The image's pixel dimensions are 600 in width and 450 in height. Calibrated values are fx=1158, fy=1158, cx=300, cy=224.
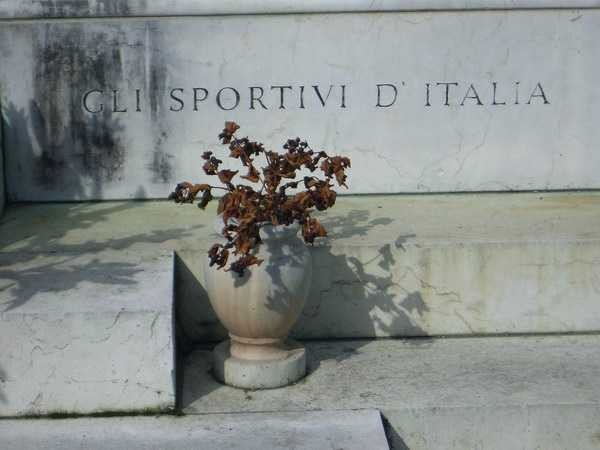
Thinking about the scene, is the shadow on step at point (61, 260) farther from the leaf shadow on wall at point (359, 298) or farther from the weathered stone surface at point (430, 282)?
the leaf shadow on wall at point (359, 298)

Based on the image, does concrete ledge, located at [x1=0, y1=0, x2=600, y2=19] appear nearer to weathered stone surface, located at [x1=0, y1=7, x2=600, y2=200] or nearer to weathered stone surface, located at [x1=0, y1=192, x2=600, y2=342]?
weathered stone surface, located at [x1=0, y1=7, x2=600, y2=200]

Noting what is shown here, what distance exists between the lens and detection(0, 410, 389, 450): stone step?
14.3 feet

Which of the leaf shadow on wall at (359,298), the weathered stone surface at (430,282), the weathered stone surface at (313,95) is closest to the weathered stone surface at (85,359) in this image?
the weathered stone surface at (430,282)

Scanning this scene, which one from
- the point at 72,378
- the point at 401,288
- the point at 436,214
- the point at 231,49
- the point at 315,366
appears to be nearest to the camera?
the point at 72,378

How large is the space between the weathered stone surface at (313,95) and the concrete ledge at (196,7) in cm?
5

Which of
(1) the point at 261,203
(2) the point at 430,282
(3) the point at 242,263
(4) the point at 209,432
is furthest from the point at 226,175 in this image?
(2) the point at 430,282

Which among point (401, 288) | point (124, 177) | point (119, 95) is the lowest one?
point (401, 288)

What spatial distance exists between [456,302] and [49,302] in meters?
1.97

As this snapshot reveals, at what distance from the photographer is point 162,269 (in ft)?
17.5

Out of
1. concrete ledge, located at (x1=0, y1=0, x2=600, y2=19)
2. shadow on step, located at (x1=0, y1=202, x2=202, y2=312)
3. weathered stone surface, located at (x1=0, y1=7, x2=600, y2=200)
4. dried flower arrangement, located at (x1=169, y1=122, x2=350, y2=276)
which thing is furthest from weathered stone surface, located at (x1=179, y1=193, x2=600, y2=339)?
concrete ledge, located at (x1=0, y1=0, x2=600, y2=19)

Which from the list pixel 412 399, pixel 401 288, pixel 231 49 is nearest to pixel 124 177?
pixel 231 49

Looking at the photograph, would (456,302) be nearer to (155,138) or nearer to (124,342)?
(124,342)

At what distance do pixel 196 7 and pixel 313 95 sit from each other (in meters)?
0.85

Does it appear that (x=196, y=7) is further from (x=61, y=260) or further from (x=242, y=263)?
(x=242, y=263)
